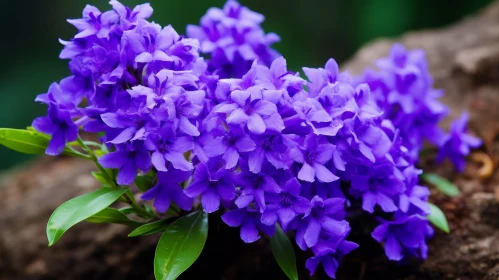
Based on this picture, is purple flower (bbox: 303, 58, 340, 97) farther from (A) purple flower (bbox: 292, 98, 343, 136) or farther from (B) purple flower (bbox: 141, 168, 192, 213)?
(B) purple flower (bbox: 141, 168, 192, 213)

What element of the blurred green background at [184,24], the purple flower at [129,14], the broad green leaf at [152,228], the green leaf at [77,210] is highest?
the purple flower at [129,14]

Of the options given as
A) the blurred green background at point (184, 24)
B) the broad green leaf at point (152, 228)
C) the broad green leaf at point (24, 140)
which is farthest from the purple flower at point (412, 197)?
the blurred green background at point (184, 24)

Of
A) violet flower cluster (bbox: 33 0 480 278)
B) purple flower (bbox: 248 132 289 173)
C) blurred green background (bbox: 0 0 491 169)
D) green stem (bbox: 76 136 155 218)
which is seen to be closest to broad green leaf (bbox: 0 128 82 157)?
green stem (bbox: 76 136 155 218)

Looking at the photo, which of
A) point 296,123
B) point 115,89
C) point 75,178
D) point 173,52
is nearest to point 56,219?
point 115,89

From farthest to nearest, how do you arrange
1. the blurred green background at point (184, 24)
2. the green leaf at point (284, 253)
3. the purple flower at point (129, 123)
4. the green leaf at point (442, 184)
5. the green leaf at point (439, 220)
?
the blurred green background at point (184, 24)
the green leaf at point (442, 184)
the green leaf at point (439, 220)
the green leaf at point (284, 253)
the purple flower at point (129, 123)

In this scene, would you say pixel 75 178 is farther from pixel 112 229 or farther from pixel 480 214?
pixel 480 214

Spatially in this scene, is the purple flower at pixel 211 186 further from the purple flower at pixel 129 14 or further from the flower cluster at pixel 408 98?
the flower cluster at pixel 408 98
